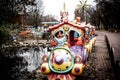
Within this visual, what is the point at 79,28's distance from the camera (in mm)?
15648

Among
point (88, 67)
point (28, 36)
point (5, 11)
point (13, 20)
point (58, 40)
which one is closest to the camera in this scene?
point (58, 40)

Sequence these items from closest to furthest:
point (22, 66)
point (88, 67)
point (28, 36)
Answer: point (88, 67) → point (22, 66) → point (28, 36)

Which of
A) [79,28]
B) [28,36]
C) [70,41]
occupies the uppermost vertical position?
[79,28]

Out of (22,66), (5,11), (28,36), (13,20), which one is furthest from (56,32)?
(28,36)

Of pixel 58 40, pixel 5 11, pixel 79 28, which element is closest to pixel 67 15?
pixel 79 28

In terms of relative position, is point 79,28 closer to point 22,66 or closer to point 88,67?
point 88,67

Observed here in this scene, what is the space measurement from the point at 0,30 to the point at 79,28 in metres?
9.84

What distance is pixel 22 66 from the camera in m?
19.6

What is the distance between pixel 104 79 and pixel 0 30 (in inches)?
471

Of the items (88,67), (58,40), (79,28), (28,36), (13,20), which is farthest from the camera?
(28,36)

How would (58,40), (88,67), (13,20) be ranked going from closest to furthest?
(58,40) → (88,67) → (13,20)

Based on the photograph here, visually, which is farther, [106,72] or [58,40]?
[106,72]

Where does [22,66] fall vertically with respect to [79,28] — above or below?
below

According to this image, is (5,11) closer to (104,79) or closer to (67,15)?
(67,15)
